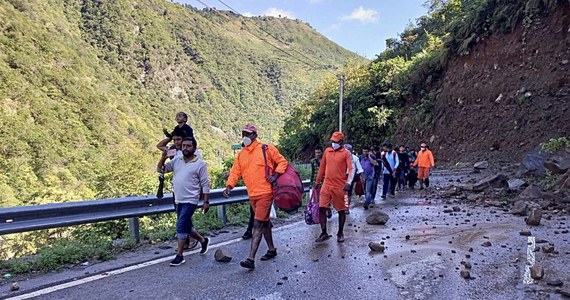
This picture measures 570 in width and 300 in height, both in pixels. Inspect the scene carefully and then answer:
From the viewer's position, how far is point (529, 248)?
6375mm

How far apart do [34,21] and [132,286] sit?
11275cm

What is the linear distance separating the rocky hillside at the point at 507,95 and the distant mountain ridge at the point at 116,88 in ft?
64.7

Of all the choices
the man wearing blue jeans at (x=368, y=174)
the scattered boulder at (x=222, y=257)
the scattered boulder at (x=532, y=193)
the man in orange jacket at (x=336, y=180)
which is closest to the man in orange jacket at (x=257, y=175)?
the scattered boulder at (x=222, y=257)

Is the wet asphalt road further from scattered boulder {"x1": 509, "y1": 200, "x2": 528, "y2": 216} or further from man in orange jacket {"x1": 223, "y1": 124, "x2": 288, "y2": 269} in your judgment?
scattered boulder {"x1": 509, "y1": 200, "x2": 528, "y2": 216}

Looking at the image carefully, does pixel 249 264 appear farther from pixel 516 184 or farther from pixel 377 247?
pixel 516 184

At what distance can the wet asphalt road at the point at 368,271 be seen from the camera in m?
4.59

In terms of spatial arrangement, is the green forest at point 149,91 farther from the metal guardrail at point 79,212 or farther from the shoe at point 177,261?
the shoe at point 177,261

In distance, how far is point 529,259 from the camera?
5766 mm

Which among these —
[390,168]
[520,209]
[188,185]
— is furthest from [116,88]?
[188,185]

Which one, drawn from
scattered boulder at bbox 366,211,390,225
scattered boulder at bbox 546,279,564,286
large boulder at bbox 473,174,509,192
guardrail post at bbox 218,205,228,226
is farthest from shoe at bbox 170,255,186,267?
large boulder at bbox 473,174,509,192

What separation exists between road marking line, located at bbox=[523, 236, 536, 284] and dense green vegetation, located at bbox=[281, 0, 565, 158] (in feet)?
62.0

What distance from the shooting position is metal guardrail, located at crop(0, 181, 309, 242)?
5543 millimetres

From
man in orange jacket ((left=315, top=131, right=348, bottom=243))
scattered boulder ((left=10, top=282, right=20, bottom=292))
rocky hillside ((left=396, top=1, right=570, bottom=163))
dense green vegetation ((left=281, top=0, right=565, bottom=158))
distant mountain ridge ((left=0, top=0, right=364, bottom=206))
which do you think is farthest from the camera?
distant mountain ridge ((left=0, top=0, right=364, bottom=206))

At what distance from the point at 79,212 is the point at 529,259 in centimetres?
589
